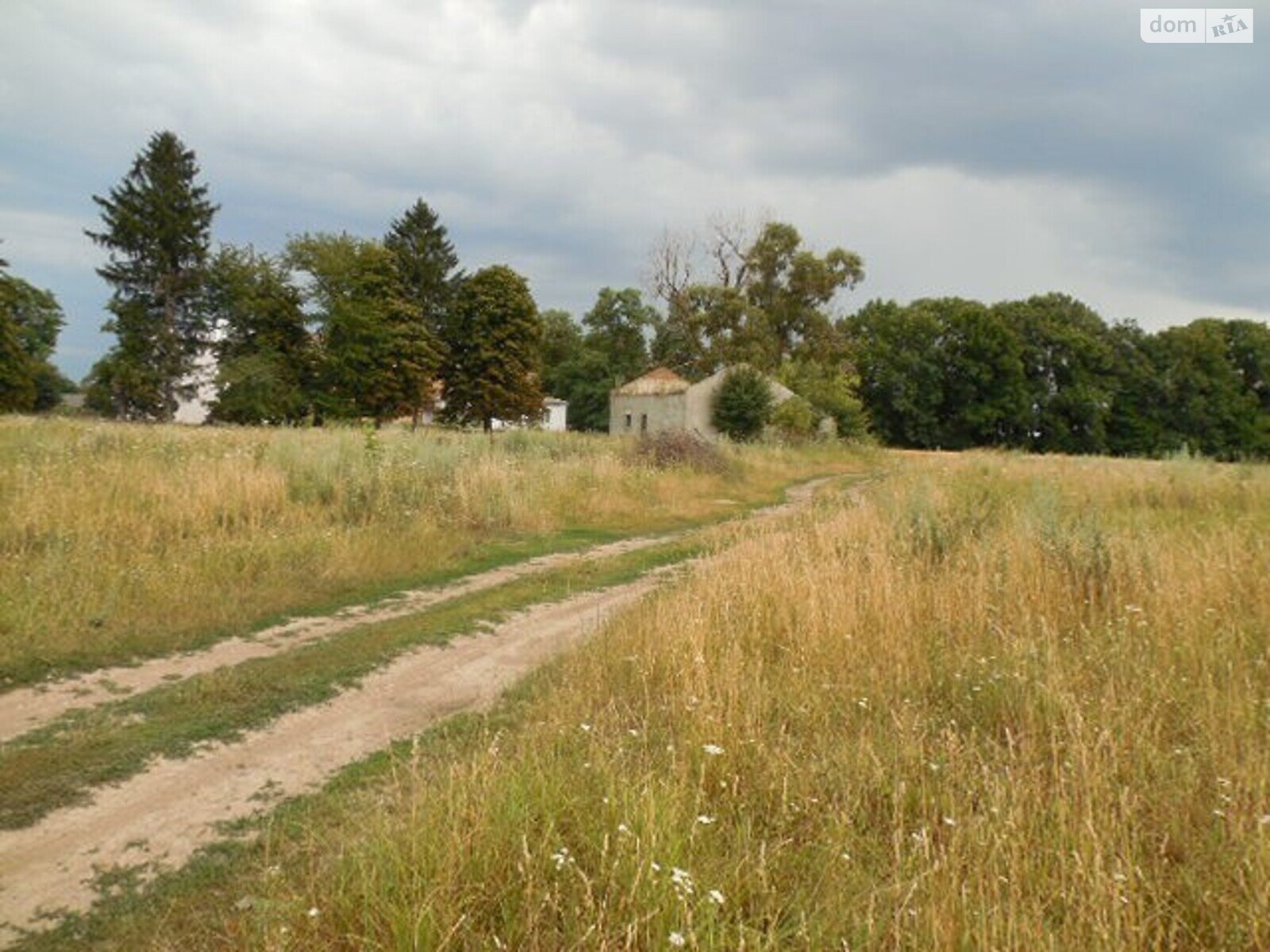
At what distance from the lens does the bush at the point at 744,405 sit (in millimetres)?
45500

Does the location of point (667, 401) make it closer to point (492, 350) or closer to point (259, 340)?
point (492, 350)

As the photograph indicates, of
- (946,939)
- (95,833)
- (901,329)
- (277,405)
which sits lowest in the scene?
(95,833)

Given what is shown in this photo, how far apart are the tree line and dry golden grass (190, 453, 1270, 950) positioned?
4058 centimetres

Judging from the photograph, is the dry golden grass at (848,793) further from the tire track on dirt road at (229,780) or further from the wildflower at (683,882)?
the tire track on dirt road at (229,780)

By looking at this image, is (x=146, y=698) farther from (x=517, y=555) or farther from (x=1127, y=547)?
(x=1127, y=547)

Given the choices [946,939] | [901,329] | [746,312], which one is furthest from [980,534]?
[901,329]

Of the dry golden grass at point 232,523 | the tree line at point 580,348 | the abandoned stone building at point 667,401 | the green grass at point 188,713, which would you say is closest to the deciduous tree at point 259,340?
the tree line at point 580,348

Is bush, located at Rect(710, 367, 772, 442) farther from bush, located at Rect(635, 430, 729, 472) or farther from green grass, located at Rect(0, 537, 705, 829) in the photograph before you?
green grass, located at Rect(0, 537, 705, 829)

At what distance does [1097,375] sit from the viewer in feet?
228

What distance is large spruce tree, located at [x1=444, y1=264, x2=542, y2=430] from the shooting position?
5256 cm

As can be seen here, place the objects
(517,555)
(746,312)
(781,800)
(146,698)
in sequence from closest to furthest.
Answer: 1. (781,800)
2. (146,698)
3. (517,555)
4. (746,312)

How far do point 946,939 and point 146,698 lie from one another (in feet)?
17.5

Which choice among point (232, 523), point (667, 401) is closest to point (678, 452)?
point (232, 523)

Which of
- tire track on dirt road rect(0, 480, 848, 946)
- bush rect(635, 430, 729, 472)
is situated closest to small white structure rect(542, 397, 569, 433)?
bush rect(635, 430, 729, 472)
